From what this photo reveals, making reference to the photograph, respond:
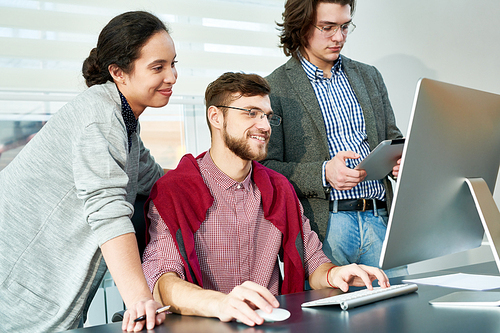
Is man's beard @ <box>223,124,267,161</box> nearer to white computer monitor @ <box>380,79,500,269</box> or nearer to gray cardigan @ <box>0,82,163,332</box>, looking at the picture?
gray cardigan @ <box>0,82,163,332</box>

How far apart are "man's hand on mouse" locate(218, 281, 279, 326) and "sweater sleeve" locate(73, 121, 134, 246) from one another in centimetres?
32

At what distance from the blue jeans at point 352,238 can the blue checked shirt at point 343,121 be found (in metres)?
0.09

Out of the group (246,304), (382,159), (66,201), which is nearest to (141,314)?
(246,304)

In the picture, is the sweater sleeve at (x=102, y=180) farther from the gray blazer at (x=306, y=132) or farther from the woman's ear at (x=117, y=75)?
the gray blazer at (x=306, y=132)

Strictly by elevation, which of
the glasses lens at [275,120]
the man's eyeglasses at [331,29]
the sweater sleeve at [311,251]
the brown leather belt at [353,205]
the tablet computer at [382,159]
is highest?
the man's eyeglasses at [331,29]

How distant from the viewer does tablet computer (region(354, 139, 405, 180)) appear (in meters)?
1.41

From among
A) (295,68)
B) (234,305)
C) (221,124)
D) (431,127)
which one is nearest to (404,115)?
(295,68)

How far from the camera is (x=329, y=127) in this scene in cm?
185

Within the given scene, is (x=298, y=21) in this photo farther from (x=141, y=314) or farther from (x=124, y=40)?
(x=141, y=314)

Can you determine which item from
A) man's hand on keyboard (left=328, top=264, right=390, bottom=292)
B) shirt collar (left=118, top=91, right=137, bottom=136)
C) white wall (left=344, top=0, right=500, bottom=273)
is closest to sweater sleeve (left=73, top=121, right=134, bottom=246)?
shirt collar (left=118, top=91, right=137, bottom=136)

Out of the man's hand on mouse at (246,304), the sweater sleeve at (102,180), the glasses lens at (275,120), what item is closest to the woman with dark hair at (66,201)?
the sweater sleeve at (102,180)

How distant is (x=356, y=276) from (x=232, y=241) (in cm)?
43

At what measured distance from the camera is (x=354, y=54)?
3.01 m

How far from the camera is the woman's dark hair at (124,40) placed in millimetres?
1369
